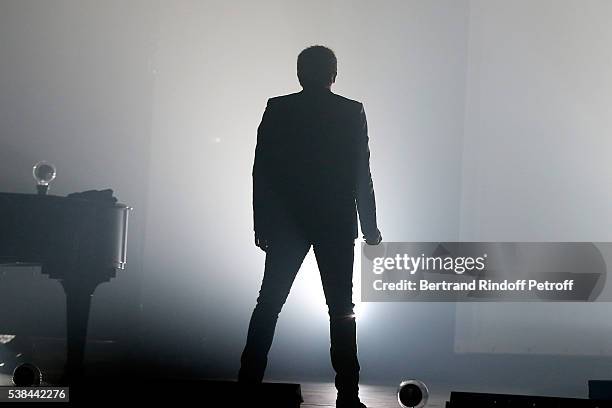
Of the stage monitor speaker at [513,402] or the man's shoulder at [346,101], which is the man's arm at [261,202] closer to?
the man's shoulder at [346,101]

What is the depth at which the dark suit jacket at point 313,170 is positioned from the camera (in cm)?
308

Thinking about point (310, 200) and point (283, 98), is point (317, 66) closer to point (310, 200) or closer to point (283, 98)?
point (283, 98)

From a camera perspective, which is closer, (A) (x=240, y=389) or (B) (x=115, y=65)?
(A) (x=240, y=389)

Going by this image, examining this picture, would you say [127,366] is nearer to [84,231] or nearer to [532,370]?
[84,231]

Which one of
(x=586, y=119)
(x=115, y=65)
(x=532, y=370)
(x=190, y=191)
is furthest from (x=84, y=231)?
(x=586, y=119)

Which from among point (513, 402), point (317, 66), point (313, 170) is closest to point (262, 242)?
point (313, 170)

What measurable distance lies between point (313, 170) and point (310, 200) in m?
0.12

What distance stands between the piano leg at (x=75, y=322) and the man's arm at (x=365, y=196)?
4.39ft

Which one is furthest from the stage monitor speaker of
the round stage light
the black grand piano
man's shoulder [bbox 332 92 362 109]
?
the black grand piano

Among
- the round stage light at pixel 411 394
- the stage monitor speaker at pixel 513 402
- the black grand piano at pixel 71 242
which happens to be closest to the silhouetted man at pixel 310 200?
the round stage light at pixel 411 394

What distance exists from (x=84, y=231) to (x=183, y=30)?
3.33 feet

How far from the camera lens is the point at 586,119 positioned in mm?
3518

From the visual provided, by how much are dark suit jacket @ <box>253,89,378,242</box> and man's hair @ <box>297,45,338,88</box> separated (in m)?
0.06

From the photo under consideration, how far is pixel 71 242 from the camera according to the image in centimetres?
354
